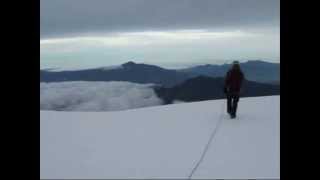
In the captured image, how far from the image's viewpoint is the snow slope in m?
8.56

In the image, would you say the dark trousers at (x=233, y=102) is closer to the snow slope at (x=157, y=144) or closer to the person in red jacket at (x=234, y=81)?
the person in red jacket at (x=234, y=81)

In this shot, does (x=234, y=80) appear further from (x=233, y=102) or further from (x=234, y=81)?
(x=233, y=102)

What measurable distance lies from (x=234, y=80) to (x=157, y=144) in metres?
3.40

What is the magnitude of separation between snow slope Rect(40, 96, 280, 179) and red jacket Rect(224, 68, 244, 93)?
840 mm

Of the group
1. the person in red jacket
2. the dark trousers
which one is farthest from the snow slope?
the person in red jacket

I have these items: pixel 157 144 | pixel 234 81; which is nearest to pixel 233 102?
pixel 234 81

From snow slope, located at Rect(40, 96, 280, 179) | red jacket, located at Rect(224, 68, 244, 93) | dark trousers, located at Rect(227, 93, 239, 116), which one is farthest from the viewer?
dark trousers, located at Rect(227, 93, 239, 116)

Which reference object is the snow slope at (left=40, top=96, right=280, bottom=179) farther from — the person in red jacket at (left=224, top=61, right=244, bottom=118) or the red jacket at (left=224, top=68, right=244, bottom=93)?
the red jacket at (left=224, top=68, right=244, bottom=93)

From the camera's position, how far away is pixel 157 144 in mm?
10500

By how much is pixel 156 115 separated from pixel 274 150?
5.36 metres

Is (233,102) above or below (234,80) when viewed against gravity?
below
